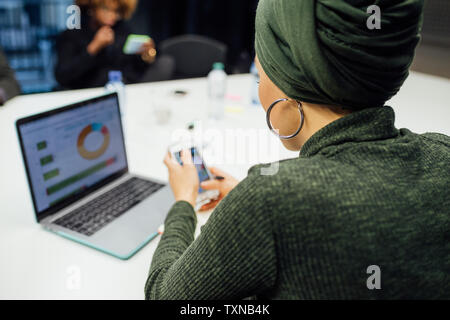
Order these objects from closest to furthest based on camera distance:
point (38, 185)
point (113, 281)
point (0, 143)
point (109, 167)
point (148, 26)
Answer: point (113, 281) → point (38, 185) → point (109, 167) → point (0, 143) → point (148, 26)

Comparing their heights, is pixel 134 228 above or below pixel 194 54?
below

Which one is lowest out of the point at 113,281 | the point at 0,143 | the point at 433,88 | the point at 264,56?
the point at 113,281

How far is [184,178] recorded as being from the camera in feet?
3.50

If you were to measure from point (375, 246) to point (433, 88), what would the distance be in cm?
177

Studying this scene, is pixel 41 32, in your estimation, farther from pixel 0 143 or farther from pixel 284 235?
pixel 284 235

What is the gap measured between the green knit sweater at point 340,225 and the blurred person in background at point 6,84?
1.74 m

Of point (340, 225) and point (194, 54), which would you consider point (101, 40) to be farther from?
point (340, 225)

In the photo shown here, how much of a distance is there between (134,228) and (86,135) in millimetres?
327

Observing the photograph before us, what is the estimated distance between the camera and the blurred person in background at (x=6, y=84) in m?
1.96

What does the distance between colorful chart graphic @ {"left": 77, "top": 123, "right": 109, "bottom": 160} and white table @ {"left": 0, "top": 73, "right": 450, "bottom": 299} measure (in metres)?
0.22

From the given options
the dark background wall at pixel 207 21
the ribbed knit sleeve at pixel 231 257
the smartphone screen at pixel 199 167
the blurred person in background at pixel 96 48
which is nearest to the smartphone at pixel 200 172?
the smartphone screen at pixel 199 167

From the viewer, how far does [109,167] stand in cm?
128

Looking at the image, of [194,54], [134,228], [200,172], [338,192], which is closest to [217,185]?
[200,172]
